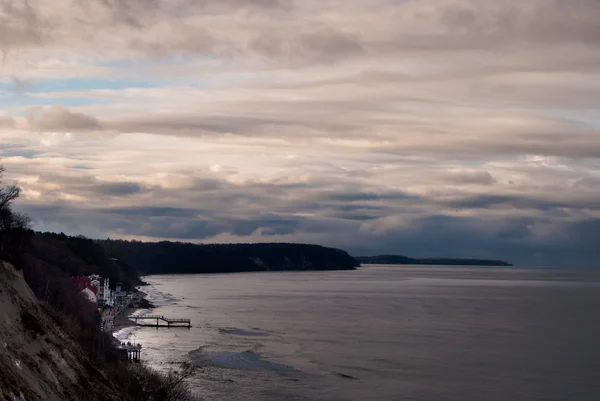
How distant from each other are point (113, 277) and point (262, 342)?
87.9 meters

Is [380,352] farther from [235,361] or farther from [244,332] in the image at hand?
[244,332]

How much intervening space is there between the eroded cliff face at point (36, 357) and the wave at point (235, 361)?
25445 millimetres

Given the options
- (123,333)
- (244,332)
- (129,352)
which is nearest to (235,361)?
(129,352)

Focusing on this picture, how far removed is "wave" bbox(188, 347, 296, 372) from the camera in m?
66.7

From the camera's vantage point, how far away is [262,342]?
85.6 meters

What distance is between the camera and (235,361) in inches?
2739

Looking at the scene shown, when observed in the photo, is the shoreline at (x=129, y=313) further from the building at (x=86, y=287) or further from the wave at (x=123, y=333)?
the building at (x=86, y=287)

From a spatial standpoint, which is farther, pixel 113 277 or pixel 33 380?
pixel 113 277

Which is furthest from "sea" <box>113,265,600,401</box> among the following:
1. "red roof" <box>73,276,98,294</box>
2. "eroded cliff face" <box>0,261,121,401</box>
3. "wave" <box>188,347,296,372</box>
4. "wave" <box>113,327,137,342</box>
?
"eroded cliff face" <box>0,261,121,401</box>

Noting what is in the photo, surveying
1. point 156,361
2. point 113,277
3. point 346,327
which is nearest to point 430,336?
point 346,327

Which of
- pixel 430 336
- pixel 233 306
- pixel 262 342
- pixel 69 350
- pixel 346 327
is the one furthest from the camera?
pixel 233 306

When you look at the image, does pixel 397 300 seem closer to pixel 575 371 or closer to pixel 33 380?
pixel 575 371

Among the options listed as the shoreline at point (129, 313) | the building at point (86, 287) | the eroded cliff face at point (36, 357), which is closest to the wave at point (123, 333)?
the shoreline at point (129, 313)

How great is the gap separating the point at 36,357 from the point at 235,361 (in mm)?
36323
